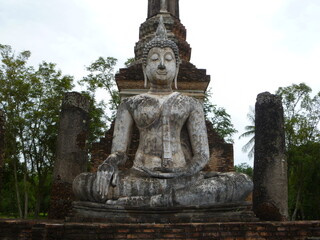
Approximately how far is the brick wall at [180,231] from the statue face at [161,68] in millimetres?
2919

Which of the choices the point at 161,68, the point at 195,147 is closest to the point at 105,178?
the point at 195,147

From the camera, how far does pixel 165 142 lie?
6082 mm

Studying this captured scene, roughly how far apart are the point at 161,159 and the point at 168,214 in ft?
3.72

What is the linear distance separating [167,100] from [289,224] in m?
2.79

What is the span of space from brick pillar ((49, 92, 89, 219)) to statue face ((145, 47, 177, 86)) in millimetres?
4056

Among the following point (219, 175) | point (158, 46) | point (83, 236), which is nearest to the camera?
point (83, 236)

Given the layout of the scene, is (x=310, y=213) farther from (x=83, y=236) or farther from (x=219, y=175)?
(x=83, y=236)

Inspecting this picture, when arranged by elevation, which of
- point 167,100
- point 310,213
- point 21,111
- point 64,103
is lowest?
point 310,213

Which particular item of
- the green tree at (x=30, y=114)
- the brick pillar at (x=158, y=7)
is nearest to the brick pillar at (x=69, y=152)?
the brick pillar at (x=158, y=7)

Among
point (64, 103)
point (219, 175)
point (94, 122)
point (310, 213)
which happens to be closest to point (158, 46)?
point (219, 175)

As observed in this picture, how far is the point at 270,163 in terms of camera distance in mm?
9531

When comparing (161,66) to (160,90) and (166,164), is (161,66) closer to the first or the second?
(160,90)

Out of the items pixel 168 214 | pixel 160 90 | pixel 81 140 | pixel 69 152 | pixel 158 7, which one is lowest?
pixel 168 214

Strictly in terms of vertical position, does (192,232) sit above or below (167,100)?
below
